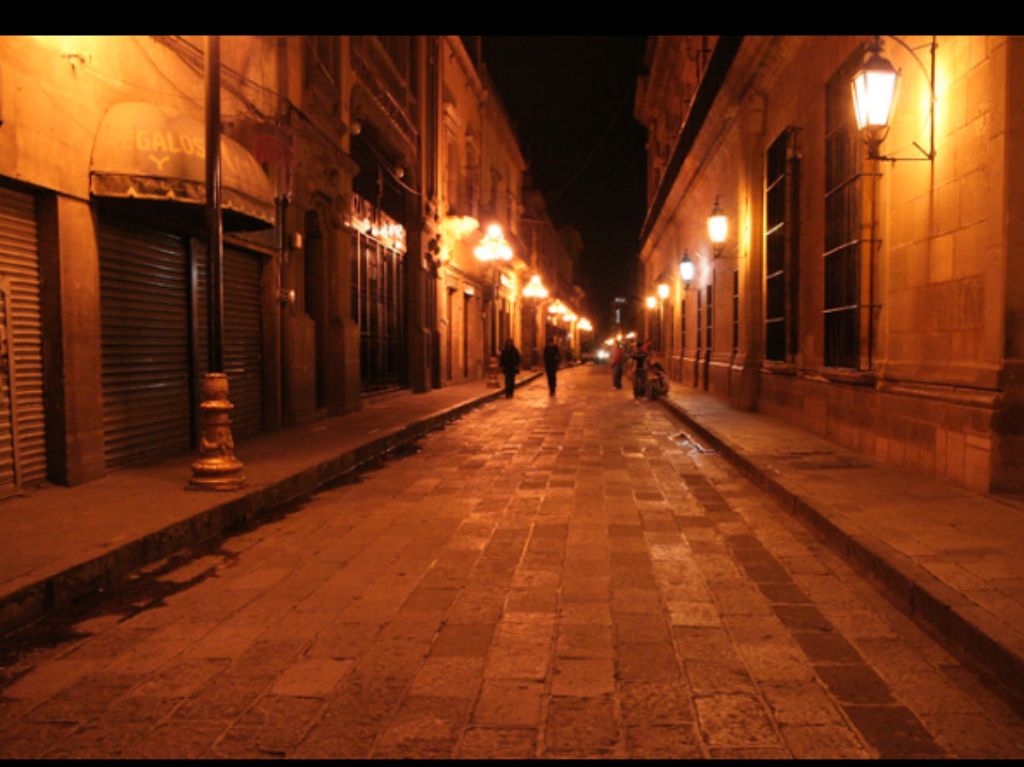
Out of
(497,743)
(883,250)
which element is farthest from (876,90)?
(497,743)

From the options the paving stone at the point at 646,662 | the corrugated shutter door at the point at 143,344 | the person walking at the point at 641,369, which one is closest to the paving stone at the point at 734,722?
the paving stone at the point at 646,662

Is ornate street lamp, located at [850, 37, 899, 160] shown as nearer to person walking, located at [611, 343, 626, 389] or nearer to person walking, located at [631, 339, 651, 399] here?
person walking, located at [631, 339, 651, 399]

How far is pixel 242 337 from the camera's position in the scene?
510 inches

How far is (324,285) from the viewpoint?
54.8 ft

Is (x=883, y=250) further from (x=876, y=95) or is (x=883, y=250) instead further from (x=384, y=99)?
(x=384, y=99)

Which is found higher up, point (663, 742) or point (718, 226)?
point (718, 226)

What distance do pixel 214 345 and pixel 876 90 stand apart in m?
7.12

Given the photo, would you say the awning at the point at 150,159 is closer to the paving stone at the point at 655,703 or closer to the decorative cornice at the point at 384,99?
the paving stone at the point at 655,703

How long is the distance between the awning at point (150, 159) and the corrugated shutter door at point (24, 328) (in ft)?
2.74

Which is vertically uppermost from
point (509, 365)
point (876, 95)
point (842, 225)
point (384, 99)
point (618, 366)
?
point (384, 99)

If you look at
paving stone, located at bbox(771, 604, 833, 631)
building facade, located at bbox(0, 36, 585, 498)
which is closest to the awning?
building facade, located at bbox(0, 36, 585, 498)

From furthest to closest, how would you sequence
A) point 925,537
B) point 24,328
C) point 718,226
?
point 718,226 < point 24,328 < point 925,537

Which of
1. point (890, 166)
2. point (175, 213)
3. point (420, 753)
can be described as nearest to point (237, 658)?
point (420, 753)

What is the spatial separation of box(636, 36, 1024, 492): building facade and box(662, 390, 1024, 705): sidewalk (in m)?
0.57
